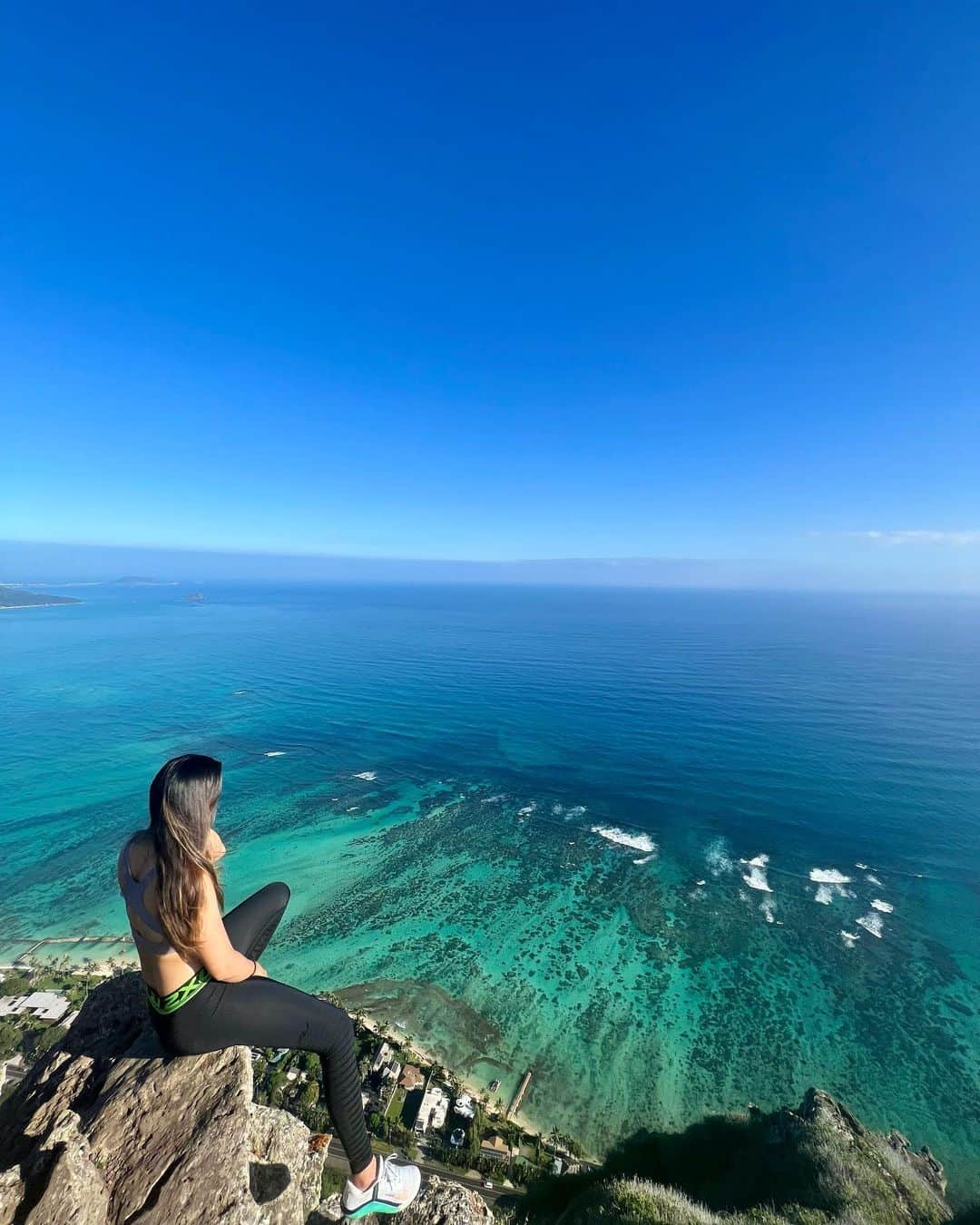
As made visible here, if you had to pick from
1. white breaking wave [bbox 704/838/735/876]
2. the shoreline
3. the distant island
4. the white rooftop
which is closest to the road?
the shoreline

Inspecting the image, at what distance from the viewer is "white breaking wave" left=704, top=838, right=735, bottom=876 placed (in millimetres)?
29406

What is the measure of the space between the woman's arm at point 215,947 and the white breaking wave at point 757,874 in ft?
109

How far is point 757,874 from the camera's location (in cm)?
2912

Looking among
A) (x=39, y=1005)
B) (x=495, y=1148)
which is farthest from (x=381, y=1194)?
(x=39, y=1005)

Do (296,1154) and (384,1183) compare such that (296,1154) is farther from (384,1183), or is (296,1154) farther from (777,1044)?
(777,1044)

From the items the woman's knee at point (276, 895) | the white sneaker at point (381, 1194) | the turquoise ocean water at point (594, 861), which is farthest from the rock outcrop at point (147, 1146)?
the turquoise ocean water at point (594, 861)

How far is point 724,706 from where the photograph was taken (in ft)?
181

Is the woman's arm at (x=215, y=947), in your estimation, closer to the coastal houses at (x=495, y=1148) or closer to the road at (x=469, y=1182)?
the road at (x=469, y=1182)

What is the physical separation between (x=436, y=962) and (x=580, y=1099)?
26.8 ft

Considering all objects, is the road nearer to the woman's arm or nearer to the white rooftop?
the white rooftop

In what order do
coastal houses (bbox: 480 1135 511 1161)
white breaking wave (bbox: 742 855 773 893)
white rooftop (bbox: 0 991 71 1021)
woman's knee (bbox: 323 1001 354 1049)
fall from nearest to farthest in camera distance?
woman's knee (bbox: 323 1001 354 1049) → coastal houses (bbox: 480 1135 511 1161) → white rooftop (bbox: 0 991 71 1021) → white breaking wave (bbox: 742 855 773 893)

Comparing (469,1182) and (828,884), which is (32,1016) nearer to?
(469,1182)

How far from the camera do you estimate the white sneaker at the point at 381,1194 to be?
13.2 ft

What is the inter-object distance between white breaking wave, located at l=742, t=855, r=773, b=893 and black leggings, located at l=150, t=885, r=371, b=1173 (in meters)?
31.5
